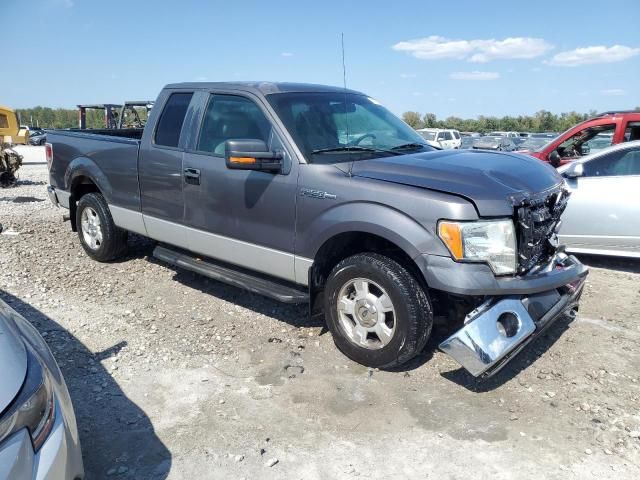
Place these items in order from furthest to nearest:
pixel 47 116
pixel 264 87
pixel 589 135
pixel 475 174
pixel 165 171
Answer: pixel 47 116, pixel 589 135, pixel 165 171, pixel 264 87, pixel 475 174

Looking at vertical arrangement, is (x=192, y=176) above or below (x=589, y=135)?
below

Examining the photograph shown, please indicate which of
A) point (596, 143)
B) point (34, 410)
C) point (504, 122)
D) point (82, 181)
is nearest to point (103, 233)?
point (82, 181)

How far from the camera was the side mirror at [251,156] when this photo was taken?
3.78m

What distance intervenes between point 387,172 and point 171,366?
211 cm

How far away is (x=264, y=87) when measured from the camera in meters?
4.40

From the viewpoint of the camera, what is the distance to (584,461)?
2.84m

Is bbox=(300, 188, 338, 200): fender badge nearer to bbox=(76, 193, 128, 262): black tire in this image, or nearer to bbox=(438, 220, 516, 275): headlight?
bbox=(438, 220, 516, 275): headlight

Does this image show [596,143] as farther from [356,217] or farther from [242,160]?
[242,160]

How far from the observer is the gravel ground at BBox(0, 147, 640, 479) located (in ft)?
9.36

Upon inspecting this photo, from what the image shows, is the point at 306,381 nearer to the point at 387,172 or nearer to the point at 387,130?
the point at 387,172

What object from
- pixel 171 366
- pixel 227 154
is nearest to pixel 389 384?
pixel 171 366

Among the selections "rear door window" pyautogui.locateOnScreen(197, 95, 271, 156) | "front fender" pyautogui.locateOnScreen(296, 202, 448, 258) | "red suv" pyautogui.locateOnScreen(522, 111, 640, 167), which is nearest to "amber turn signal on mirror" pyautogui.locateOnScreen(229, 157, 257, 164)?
"rear door window" pyautogui.locateOnScreen(197, 95, 271, 156)

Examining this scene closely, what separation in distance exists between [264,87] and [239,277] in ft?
5.25

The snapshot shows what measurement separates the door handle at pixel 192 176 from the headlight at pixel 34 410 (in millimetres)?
2565
